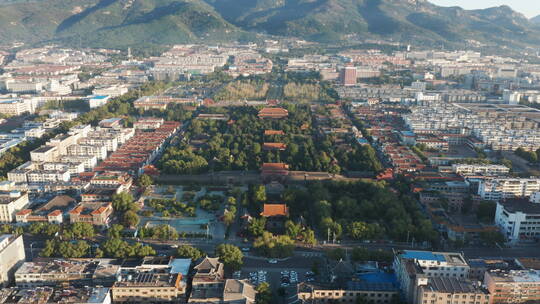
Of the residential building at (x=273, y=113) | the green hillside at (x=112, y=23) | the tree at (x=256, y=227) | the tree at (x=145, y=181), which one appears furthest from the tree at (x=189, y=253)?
the green hillside at (x=112, y=23)

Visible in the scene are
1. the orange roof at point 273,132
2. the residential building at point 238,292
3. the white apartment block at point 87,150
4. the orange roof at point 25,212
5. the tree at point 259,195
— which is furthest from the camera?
the orange roof at point 273,132

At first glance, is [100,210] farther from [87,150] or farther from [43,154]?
[87,150]

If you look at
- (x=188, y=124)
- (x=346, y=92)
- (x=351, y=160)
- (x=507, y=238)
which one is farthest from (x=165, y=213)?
(x=346, y=92)

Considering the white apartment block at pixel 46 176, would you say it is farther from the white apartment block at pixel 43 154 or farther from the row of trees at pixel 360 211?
the row of trees at pixel 360 211

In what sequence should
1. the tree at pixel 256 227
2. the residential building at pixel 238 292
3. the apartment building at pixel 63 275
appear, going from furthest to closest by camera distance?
the tree at pixel 256 227 < the apartment building at pixel 63 275 < the residential building at pixel 238 292

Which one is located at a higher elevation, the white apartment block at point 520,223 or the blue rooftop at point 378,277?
the white apartment block at point 520,223

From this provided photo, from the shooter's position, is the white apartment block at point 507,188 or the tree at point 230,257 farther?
the white apartment block at point 507,188

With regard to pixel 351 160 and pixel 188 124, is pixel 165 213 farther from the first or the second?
pixel 188 124
